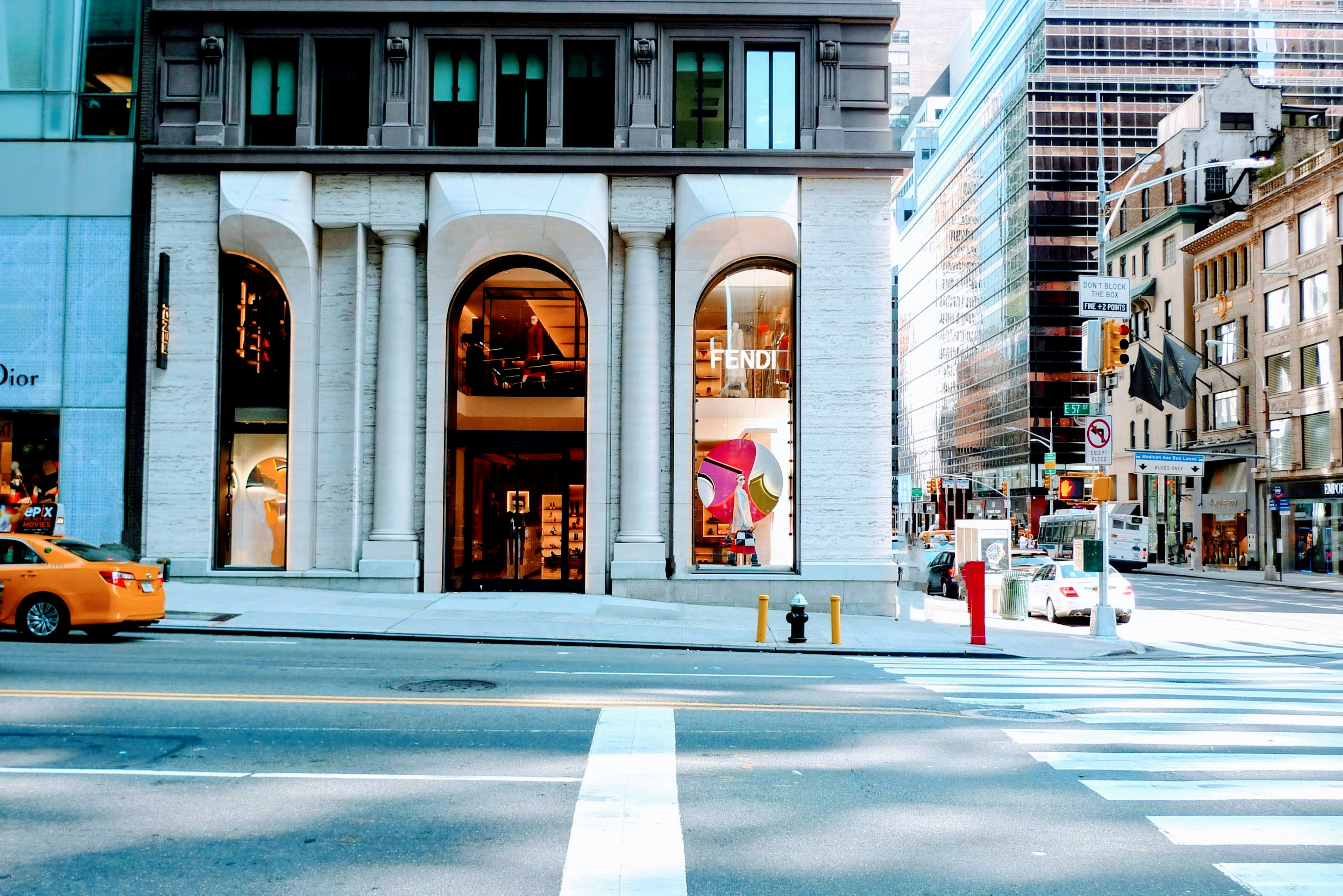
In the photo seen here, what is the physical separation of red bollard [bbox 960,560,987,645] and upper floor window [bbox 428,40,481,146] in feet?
48.5

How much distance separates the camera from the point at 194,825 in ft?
22.6

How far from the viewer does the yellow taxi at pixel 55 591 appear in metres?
16.0

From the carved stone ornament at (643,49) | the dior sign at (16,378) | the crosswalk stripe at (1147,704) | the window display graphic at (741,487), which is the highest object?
the carved stone ornament at (643,49)

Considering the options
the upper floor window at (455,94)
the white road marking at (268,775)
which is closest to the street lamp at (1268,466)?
the upper floor window at (455,94)

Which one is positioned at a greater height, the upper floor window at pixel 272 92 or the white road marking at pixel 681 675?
the upper floor window at pixel 272 92

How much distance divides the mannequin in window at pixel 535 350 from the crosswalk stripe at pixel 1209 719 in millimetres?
17406

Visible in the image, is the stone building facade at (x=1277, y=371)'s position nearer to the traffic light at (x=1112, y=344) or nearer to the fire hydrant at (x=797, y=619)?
the traffic light at (x=1112, y=344)

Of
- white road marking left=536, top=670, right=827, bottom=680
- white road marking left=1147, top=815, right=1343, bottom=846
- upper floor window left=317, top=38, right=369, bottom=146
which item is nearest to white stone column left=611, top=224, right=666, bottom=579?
upper floor window left=317, top=38, right=369, bottom=146

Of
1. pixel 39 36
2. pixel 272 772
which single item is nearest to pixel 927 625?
pixel 272 772

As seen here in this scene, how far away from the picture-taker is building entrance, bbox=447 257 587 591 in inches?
1037

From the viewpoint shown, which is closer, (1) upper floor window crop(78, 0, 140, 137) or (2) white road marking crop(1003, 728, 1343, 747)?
(2) white road marking crop(1003, 728, 1343, 747)

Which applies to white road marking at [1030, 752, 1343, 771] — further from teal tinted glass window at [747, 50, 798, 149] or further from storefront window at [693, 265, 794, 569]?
teal tinted glass window at [747, 50, 798, 149]

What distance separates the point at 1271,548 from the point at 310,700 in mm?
55397

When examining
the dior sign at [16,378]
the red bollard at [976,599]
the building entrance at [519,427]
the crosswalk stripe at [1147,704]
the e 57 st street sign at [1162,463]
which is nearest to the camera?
the crosswalk stripe at [1147,704]
